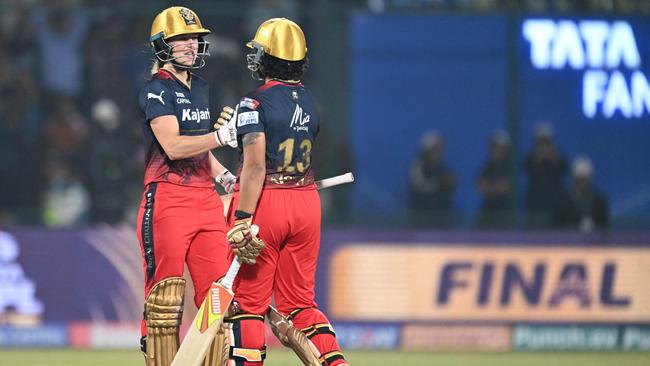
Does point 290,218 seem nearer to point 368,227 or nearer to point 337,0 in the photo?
point 368,227

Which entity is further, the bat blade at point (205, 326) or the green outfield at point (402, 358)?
the green outfield at point (402, 358)

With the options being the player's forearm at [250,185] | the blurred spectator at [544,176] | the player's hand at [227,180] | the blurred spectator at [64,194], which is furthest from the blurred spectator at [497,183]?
the player's forearm at [250,185]

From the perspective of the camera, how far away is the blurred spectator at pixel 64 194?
43.7ft

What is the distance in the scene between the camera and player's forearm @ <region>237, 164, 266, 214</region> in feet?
23.8

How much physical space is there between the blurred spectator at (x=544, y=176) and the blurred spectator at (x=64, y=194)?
413 cm

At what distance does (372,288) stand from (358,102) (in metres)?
2.03

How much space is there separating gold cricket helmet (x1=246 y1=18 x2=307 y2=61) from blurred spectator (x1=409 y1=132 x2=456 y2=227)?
5.64m

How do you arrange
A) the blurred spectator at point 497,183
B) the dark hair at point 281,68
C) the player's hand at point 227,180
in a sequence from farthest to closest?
the blurred spectator at point 497,183
the player's hand at point 227,180
the dark hair at point 281,68

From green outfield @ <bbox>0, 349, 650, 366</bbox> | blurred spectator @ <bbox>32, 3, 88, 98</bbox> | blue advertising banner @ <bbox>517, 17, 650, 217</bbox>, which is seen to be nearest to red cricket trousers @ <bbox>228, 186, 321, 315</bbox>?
green outfield @ <bbox>0, 349, 650, 366</bbox>

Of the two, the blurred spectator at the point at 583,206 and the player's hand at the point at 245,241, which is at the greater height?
the player's hand at the point at 245,241

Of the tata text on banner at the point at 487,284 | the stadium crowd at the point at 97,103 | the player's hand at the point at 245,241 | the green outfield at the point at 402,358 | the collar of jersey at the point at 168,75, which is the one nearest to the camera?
the player's hand at the point at 245,241

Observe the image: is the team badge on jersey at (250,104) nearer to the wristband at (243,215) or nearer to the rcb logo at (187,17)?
the wristband at (243,215)

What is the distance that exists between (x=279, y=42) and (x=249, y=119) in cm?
47

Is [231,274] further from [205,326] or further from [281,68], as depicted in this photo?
[281,68]
